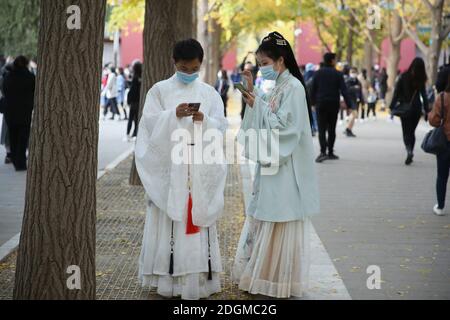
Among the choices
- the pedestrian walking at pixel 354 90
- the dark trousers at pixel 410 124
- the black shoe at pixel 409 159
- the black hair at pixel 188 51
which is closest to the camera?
the black hair at pixel 188 51

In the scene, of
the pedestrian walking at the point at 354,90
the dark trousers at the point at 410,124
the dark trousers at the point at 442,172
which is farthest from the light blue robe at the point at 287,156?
the pedestrian walking at the point at 354,90

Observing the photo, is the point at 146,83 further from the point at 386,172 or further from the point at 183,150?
the point at 183,150

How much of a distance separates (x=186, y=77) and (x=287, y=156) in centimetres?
94

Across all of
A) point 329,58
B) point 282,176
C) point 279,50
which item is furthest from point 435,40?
point 282,176

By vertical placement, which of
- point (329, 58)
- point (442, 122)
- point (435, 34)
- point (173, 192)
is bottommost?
point (173, 192)

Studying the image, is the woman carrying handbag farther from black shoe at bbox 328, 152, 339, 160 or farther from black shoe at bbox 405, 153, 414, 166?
black shoe at bbox 328, 152, 339, 160

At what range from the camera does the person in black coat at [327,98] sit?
16.3 m

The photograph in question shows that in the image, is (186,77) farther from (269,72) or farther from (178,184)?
(178,184)

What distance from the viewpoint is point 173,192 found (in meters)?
6.36

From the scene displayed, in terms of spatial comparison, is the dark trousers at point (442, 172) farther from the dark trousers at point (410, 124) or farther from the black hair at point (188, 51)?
the dark trousers at point (410, 124)

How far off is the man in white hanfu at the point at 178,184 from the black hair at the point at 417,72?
905 cm

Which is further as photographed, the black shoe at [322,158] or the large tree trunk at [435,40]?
the large tree trunk at [435,40]
